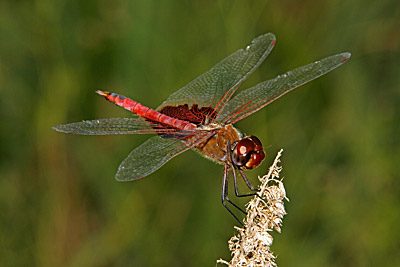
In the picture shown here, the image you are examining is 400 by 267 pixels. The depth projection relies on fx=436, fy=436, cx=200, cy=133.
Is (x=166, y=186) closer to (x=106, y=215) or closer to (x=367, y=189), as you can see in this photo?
(x=106, y=215)

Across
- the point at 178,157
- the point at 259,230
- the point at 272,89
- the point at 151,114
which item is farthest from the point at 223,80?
the point at 259,230

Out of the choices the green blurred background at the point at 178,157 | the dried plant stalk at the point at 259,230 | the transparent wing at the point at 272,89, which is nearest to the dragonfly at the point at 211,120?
the transparent wing at the point at 272,89

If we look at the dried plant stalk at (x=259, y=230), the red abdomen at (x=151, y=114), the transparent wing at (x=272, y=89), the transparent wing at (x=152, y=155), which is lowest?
the dried plant stalk at (x=259, y=230)

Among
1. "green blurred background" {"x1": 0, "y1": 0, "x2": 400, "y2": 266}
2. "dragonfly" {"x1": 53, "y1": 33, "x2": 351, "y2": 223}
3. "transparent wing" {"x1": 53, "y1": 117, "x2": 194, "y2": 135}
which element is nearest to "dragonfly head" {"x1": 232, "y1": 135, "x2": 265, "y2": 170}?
"dragonfly" {"x1": 53, "y1": 33, "x2": 351, "y2": 223}

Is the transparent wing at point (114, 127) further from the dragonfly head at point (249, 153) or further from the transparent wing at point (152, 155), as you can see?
the dragonfly head at point (249, 153)

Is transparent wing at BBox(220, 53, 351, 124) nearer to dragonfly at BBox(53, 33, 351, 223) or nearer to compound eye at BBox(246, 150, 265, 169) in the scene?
dragonfly at BBox(53, 33, 351, 223)

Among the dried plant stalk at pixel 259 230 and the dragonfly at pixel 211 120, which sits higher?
the dragonfly at pixel 211 120

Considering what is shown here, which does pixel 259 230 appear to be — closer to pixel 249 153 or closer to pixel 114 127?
pixel 249 153
